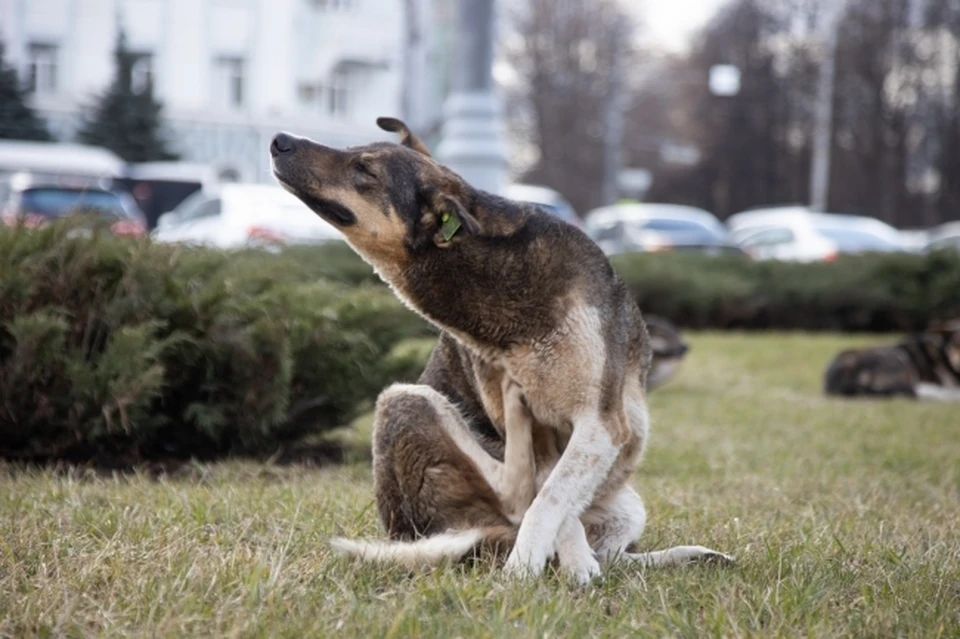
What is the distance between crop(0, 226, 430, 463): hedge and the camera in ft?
22.1

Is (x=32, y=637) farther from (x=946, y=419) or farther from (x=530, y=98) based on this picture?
(x=530, y=98)

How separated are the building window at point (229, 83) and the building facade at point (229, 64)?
0.10 ft

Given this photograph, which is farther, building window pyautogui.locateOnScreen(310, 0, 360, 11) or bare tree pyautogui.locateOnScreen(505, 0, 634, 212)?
bare tree pyautogui.locateOnScreen(505, 0, 634, 212)

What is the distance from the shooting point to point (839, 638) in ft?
12.0

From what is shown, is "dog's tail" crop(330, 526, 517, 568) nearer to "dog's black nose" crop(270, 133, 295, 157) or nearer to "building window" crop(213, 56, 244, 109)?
"dog's black nose" crop(270, 133, 295, 157)

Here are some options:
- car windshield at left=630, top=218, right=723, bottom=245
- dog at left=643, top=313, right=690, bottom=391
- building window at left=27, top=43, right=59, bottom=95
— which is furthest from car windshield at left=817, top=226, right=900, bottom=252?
building window at left=27, top=43, right=59, bottom=95

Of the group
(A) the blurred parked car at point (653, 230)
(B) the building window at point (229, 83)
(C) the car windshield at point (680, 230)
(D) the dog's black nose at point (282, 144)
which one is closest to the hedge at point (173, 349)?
(D) the dog's black nose at point (282, 144)

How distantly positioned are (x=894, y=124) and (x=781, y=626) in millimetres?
56465

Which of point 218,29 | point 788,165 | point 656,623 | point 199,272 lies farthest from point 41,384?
point 788,165

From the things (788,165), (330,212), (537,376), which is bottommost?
(788,165)

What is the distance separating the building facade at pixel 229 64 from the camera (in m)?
36.6

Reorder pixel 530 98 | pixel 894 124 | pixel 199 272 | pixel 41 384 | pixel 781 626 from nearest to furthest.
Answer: pixel 781 626 < pixel 41 384 < pixel 199 272 < pixel 894 124 < pixel 530 98

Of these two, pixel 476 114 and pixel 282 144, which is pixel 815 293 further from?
pixel 282 144

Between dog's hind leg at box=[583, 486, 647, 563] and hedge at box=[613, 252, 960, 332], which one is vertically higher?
dog's hind leg at box=[583, 486, 647, 563]
